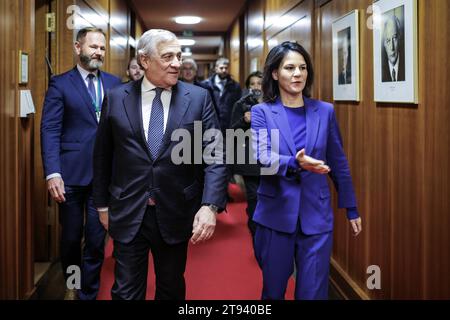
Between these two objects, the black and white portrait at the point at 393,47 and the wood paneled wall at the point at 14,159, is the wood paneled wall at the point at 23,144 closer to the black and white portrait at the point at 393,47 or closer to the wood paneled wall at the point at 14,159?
the wood paneled wall at the point at 14,159

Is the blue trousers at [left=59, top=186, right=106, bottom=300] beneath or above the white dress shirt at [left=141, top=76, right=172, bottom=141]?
beneath

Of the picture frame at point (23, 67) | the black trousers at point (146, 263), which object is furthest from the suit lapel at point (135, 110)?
the picture frame at point (23, 67)

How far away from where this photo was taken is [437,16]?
186 centimetres

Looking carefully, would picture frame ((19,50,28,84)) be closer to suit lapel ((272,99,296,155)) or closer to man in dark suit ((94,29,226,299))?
man in dark suit ((94,29,226,299))

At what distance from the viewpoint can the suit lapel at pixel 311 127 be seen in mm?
2045

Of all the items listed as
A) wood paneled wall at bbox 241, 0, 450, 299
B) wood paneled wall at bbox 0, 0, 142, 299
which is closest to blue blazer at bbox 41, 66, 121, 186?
wood paneled wall at bbox 0, 0, 142, 299

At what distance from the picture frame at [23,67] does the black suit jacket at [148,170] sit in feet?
2.14

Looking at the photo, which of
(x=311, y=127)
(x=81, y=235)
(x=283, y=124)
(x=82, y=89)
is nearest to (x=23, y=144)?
(x=82, y=89)

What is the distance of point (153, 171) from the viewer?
6.49 ft

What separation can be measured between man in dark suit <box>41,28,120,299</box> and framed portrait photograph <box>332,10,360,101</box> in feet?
4.20

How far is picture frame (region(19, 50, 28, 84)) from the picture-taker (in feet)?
7.98

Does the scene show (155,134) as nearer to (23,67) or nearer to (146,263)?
(146,263)

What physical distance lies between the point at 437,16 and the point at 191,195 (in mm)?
1095

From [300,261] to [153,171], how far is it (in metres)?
0.68
